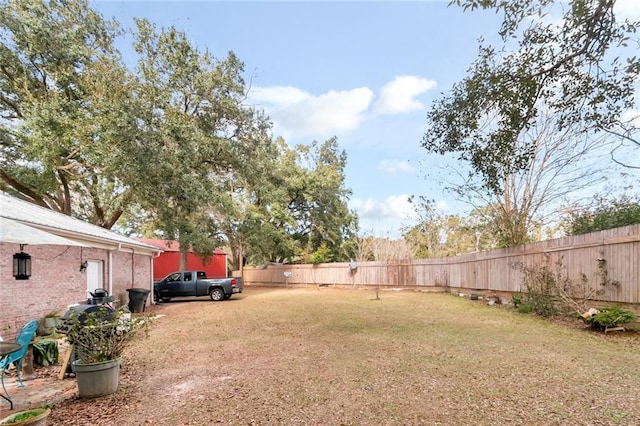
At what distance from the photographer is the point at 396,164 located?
1426cm

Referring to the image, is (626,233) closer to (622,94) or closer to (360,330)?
(622,94)

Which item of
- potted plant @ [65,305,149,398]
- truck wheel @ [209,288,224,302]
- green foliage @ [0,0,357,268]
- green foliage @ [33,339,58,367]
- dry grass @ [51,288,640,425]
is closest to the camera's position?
dry grass @ [51,288,640,425]

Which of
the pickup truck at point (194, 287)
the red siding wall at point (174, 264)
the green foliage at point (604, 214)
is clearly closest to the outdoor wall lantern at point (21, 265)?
the pickup truck at point (194, 287)

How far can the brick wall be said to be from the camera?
7242 mm

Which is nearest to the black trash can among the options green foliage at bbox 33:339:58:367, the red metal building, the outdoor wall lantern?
the outdoor wall lantern

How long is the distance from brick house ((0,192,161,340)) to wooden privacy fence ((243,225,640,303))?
33.1ft

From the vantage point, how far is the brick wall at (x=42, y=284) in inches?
285

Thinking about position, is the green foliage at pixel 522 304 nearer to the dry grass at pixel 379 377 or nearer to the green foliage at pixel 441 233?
the dry grass at pixel 379 377

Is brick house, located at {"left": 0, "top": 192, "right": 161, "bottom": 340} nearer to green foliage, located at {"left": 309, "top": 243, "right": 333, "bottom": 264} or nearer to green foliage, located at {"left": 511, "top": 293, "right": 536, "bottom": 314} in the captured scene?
green foliage, located at {"left": 511, "top": 293, "right": 536, "bottom": 314}

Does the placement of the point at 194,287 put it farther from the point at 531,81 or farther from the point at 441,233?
the point at 531,81

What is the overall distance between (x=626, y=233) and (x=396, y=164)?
810cm

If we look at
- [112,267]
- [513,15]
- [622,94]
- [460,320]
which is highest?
[513,15]

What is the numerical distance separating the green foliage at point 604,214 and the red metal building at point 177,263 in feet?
71.9

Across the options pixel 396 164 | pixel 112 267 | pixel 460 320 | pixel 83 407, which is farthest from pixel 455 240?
pixel 83 407
